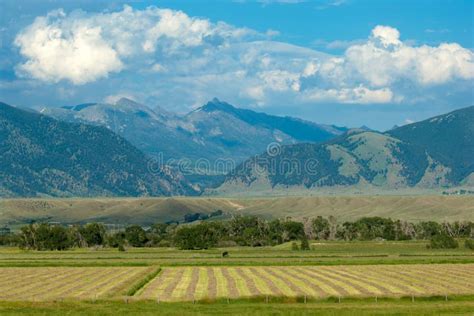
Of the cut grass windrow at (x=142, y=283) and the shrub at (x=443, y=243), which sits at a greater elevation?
the cut grass windrow at (x=142, y=283)

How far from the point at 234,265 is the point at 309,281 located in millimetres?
33415

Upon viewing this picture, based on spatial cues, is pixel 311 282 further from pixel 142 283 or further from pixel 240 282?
pixel 142 283

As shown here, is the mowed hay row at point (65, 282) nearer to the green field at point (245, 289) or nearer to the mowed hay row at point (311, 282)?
the green field at point (245, 289)

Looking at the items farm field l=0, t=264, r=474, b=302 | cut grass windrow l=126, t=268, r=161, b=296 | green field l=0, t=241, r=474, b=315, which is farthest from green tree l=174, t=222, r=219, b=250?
cut grass windrow l=126, t=268, r=161, b=296

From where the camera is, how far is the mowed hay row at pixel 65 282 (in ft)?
232

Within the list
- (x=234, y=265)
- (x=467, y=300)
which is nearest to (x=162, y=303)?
(x=467, y=300)

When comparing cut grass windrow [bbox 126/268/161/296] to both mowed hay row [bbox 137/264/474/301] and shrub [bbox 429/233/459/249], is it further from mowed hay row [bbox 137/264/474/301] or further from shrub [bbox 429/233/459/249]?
shrub [bbox 429/233/459/249]

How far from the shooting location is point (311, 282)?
82.5 m

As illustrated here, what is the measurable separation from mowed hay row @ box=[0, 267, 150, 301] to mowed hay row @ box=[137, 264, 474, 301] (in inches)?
136

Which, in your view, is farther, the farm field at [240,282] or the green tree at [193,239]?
the green tree at [193,239]

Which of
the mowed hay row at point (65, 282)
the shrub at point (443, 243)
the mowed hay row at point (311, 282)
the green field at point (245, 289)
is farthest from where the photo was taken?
A: the shrub at point (443, 243)

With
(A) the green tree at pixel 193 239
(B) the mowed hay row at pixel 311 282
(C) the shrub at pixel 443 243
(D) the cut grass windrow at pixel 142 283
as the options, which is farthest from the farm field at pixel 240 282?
(A) the green tree at pixel 193 239

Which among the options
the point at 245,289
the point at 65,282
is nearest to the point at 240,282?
the point at 245,289

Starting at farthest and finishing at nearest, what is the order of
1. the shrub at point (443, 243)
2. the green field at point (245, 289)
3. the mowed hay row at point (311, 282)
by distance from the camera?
the shrub at point (443, 243) < the mowed hay row at point (311, 282) < the green field at point (245, 289)
